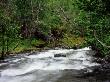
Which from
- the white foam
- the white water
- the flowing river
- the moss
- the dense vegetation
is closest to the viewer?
the flowing river

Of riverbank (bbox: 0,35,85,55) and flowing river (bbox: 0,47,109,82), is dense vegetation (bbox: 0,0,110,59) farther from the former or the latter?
flowing river (bbox: 0,47,109,82)

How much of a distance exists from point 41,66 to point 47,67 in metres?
0.85

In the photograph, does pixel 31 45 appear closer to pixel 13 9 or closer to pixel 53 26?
pixel 13 9

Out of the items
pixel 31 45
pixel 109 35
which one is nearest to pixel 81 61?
pixel 109 35

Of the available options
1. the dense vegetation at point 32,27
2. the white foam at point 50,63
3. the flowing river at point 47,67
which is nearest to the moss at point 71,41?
the dense vegetation at point 32,27

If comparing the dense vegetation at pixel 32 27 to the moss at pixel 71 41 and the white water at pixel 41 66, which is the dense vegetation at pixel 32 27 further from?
the white water at pixel 41 66

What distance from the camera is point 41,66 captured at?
2781 centimetres

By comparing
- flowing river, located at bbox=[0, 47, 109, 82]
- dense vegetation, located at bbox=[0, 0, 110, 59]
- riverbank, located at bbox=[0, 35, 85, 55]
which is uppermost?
dense vegetation, located at bbox=[0, 0, 110, 59]

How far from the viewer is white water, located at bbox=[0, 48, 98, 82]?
22.8 meters

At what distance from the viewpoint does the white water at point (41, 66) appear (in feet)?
74.7

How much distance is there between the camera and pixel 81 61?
Answer: 30.4 meters

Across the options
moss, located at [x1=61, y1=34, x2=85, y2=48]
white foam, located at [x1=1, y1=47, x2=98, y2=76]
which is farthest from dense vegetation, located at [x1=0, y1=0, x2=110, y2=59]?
white foam, located at [x1=1, y1=47, x2=98, y2=76]

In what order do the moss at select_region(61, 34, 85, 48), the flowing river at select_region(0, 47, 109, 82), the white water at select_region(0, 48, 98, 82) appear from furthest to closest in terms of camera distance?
the moss at select_region(61, 34, 85, 48) < the white water at select_region(0, 48, 98, 82) < the flowing river at select_region(0, 47, 109, 82)

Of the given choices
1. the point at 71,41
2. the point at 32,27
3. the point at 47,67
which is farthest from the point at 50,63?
the point at 32,27
